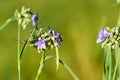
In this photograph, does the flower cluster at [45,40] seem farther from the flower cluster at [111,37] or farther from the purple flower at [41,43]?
the flower cluster at [111,37]

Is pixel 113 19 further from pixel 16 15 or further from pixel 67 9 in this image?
pixel 16 15

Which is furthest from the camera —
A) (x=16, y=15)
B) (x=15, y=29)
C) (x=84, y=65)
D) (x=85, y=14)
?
(x=85, y=14)

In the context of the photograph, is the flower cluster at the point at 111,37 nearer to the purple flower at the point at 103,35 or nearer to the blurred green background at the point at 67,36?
→ the purple flower at the point at 103,35

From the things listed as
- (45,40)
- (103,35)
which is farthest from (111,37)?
(45,40)

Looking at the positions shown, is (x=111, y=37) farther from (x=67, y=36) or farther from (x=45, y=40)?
(x=67, y=36)

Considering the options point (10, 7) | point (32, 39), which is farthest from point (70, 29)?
point (32, 39)

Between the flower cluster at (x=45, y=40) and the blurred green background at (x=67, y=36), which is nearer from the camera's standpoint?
the flower cluster at (x=45, y=40)

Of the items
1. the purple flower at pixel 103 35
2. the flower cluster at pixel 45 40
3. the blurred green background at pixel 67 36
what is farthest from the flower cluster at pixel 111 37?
the blurred green background at pixel 67 36
